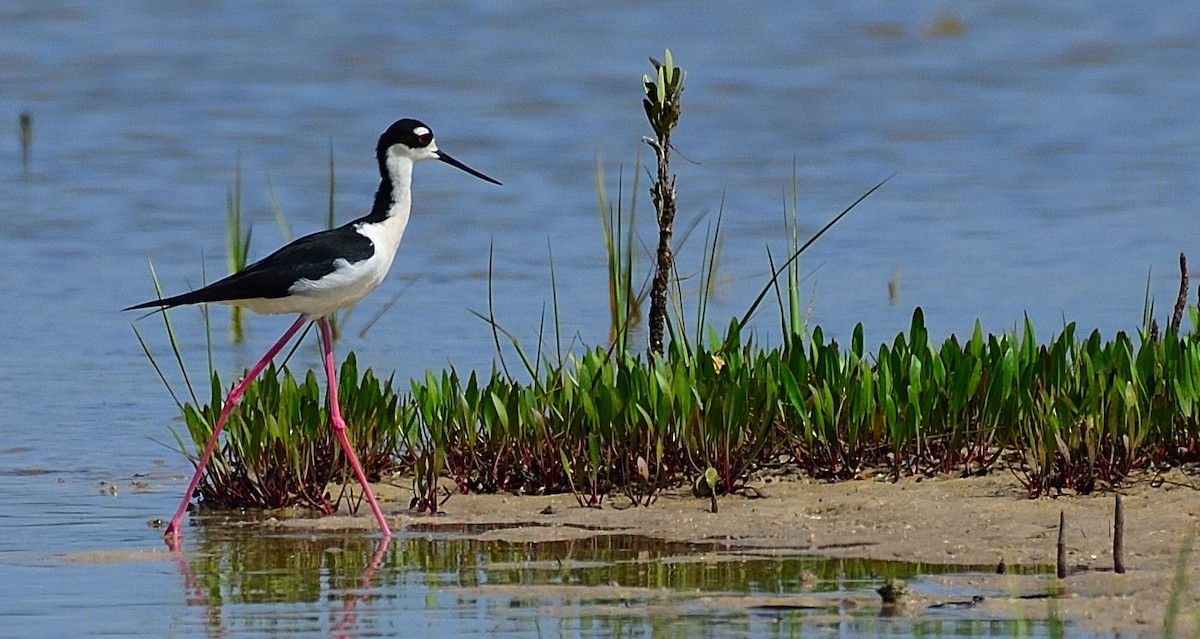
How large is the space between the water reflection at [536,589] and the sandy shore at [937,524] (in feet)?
0.47

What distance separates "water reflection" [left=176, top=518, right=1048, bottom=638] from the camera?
5.66 m

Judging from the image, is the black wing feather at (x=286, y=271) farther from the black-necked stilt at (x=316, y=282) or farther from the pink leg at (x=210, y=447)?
the pink leg at (x=210, y=447)

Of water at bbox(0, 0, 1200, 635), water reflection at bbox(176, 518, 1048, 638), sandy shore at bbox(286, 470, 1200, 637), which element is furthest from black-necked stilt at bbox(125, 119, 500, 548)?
water at bbox(0, 0, 1200, 635)

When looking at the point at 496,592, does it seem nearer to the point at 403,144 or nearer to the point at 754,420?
the point at 754,420

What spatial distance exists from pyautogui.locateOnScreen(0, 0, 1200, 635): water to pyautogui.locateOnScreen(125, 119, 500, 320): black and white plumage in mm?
858

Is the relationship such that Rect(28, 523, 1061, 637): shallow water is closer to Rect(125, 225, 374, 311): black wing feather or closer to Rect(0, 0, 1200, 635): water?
Rect(0, 0, 1200, 635): water

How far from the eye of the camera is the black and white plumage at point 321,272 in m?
7.81

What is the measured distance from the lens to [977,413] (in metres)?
7.76

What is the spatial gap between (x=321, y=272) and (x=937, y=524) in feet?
7.77

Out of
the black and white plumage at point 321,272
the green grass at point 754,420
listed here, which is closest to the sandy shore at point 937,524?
the green grass at point 754,420

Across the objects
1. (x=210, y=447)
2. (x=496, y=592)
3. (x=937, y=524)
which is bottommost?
(x=496, y=592)

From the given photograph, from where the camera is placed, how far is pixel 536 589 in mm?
6160

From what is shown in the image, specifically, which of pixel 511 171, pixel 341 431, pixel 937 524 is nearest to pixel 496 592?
pixel 937 524

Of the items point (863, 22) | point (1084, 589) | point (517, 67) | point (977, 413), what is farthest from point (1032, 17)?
point (1084, 589)
